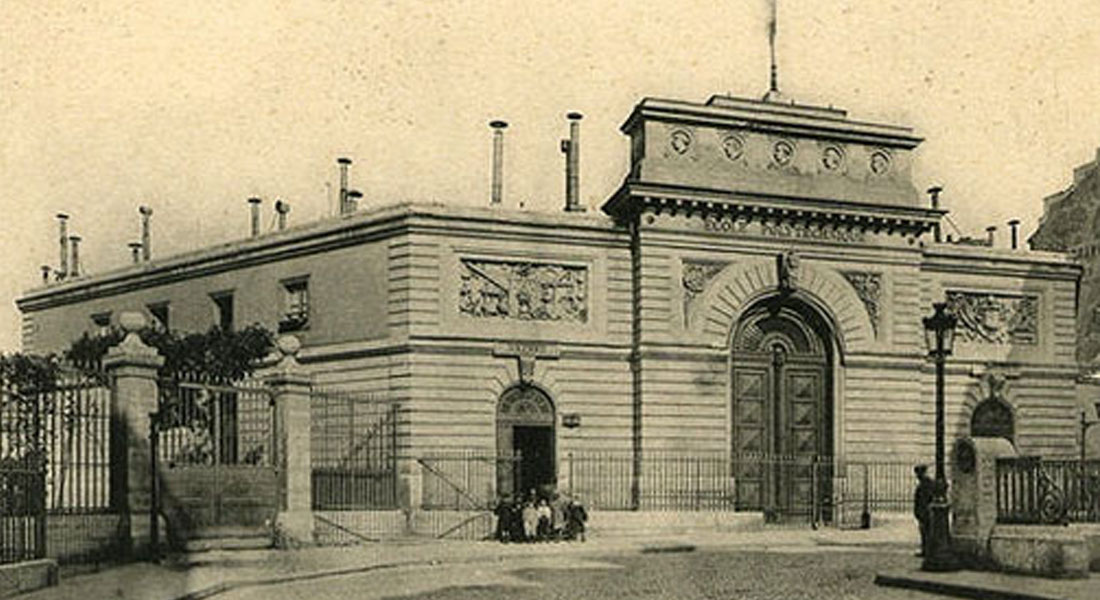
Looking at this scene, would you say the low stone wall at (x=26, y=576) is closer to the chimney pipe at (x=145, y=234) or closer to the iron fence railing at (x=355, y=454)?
the iron fence railing at (x=355, y=454)

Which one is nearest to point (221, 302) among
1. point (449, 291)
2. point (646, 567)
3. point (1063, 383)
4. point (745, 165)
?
point (449, 291)

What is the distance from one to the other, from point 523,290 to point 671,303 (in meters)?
3.55

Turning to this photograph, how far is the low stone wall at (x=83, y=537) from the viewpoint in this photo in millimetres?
17422

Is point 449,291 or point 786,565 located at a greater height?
point 449,291

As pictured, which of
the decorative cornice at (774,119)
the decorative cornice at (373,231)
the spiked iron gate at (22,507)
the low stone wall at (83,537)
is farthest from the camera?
the decorative cornice at (774,119)

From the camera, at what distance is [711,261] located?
105 ft

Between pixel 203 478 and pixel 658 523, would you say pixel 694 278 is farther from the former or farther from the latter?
pixel 203 478

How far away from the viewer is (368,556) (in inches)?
837

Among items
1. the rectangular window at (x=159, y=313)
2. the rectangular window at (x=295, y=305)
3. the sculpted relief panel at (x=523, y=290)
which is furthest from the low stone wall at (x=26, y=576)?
the rectangular window at (x=159, y=313)

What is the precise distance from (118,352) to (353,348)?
1230cm

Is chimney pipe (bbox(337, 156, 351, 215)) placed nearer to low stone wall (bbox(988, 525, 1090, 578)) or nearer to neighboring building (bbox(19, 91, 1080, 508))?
neighboring building (bbox(19, 91, 1080, 508))

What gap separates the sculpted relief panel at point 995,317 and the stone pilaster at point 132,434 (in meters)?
23.0

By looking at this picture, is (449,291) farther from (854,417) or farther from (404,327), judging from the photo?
(854,417)

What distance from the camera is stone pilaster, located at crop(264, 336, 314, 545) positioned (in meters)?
22.7
